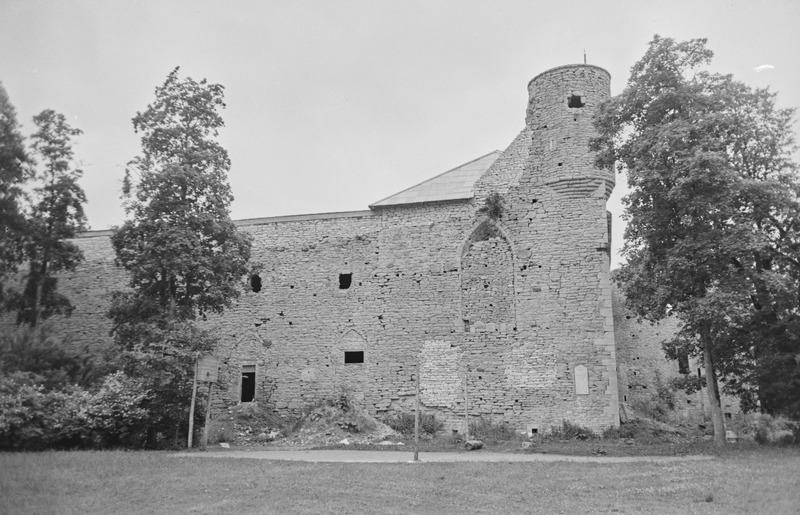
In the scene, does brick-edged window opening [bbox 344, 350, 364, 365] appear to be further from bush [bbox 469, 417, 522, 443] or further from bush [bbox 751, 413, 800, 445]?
bush [bbox 751, 413, 800, 445]

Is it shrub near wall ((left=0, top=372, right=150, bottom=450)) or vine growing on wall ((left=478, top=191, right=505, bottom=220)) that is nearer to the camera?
shrub near wall ((left=0, top=372, right=150, bottom=450))

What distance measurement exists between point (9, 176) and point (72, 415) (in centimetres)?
659

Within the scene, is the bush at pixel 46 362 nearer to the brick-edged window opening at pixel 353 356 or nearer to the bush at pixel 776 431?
the brick-edged window opening at pixel 353 356

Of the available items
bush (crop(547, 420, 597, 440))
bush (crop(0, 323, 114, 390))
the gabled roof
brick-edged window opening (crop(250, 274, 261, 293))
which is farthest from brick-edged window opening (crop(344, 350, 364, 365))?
bush (crop(0, 323, 114, 390))

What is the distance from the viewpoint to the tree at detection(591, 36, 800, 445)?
14.3m

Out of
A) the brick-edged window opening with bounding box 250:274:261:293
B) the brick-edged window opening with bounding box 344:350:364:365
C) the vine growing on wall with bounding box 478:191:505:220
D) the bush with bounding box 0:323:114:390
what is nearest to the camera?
the bush with bounding box 0:323:114:390

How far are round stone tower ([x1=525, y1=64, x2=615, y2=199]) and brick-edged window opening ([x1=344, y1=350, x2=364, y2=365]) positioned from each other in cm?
808

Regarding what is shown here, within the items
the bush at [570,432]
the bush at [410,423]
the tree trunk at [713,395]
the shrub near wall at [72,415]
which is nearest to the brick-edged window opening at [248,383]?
the bush at [410,423]

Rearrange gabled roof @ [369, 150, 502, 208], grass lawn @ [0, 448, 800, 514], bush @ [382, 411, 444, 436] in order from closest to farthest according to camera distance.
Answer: grass lawn @ [0, 448, 800, 514]
bush @ [382, 411, 444, 436]
gabled roof @ [369, 150, 502, 208]

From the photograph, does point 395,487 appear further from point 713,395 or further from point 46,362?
point 46,362

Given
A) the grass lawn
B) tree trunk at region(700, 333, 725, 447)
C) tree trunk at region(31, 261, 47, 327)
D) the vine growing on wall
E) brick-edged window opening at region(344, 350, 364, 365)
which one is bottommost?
the grass lawn

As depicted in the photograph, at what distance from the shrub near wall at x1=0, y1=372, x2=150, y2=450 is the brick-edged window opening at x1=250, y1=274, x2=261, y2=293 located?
255 inches

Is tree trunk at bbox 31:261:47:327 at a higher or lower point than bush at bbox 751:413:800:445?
higher

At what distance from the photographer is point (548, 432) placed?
60.0 ft
